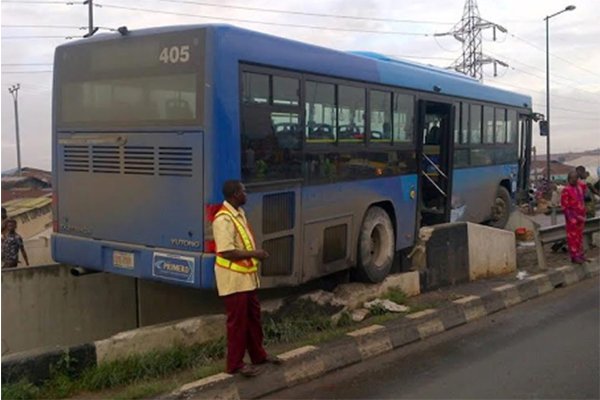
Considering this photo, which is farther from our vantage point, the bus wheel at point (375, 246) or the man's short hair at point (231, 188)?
the bus wheel at point (375, 246)

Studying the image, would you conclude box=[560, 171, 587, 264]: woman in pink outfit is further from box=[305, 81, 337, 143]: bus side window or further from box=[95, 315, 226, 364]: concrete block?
box=[95, 315, 226, 364]: concrete block

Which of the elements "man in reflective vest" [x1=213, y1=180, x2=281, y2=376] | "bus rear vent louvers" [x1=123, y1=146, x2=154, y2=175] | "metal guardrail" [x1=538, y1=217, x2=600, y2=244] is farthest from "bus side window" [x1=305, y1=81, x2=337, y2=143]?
"metal guardrail" [x1=538, y1=217, x2=600, y2=244]

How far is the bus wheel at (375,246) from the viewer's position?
8.02 m

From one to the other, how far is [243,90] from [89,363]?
278 centimetres

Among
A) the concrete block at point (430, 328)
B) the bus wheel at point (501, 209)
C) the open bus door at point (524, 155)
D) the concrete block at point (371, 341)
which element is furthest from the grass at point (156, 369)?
the open bus door at point (524, 155)

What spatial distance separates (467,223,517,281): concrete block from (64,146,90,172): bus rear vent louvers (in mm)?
5418

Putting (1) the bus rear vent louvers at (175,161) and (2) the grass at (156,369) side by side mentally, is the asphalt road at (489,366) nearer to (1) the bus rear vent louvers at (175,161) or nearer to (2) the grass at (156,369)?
(2) the grass at (156,369)

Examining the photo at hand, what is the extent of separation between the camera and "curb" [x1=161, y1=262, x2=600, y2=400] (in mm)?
5004

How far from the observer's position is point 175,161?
6141mm

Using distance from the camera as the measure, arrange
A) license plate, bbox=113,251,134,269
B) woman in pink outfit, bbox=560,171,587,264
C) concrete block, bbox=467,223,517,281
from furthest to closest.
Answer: woman in pink outfit, bbox=560,171,587,264, concrete block, bbox=467,223,517,281, license plate, bbox=113,251,134,269

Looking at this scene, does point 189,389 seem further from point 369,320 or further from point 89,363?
point 369,320

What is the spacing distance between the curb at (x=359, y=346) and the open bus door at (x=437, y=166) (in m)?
1.91

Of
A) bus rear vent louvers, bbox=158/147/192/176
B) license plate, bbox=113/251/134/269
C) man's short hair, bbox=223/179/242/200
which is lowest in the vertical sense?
license plate, bbox=113/251/134/269

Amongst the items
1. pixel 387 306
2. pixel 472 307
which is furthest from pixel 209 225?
pixel 472 307
